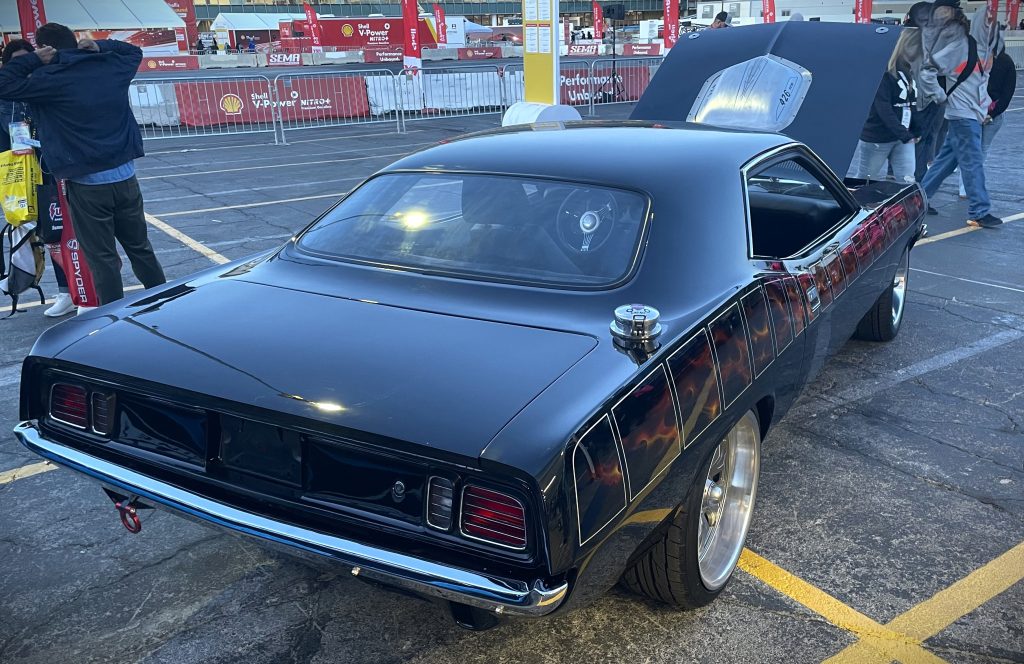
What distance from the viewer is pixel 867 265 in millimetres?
3920

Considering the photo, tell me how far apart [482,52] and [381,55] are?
5.08 meters

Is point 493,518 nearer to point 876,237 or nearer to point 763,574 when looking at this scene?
point 763,574

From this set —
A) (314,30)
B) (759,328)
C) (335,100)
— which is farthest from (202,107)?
(314,30)

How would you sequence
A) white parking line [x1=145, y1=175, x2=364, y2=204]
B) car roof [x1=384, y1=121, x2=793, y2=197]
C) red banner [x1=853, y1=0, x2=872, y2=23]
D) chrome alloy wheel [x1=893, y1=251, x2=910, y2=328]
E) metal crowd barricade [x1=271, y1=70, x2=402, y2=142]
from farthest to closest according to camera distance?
red banner [x1=853, y1=0, x2=872, y2=23] < metal crowd barricade [x1=271, y1=70, x2=402, y2=142] < white parking line [x1=145, y1=175, x2=364, y2=204] < chrome alloy wheel [x1=893, y1=251, x2=910, y2=328] < car roof [x1=384, y1=121, x2=793, y2=197]

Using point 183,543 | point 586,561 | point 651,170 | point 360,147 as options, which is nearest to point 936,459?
point 651,170

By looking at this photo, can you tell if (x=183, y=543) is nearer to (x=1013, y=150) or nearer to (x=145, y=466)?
(x=145, y=466)

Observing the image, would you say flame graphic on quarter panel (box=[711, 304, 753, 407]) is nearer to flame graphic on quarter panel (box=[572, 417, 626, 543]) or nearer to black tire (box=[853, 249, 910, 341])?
flame graphic on quarter panel (box=[572, 417, 626, 543])

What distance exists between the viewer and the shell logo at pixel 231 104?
17422mm

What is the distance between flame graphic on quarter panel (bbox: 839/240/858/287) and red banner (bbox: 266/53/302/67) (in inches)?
1552

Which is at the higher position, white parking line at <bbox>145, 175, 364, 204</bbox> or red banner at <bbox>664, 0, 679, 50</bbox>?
red banner at <bbox>664, 0, 679, 50</bbox>

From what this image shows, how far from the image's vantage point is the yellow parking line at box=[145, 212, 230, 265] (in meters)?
7.15

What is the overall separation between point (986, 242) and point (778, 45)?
2.72m

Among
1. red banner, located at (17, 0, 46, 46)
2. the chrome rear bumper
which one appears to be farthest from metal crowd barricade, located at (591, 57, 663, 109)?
the chrome rear bumper

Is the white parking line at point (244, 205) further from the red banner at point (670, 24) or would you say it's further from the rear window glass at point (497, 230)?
the red banner at point (670, 24)
